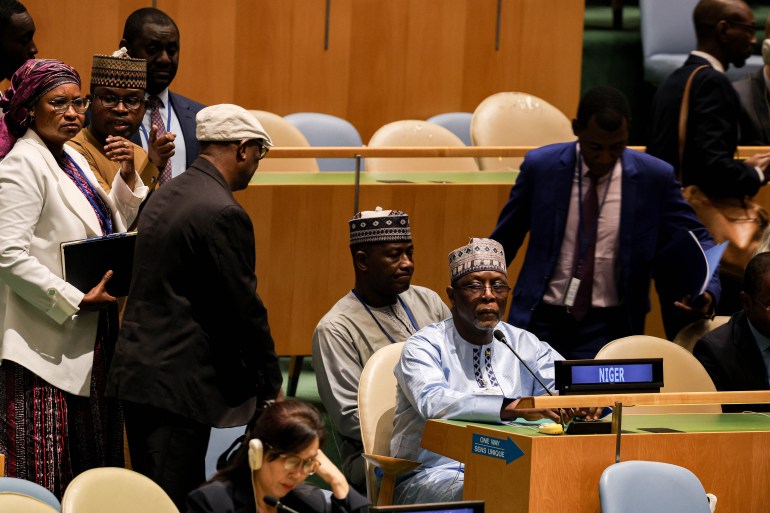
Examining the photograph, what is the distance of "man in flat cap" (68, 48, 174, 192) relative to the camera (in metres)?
4.35

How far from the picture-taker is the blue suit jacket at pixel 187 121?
4.91 m

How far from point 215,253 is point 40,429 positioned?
2.53 ft

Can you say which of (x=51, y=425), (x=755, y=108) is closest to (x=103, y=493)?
(x=51, y=425)

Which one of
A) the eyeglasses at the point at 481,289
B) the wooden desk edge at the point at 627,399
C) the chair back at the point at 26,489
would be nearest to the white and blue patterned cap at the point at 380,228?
the eyeglasses at the point at 481,289

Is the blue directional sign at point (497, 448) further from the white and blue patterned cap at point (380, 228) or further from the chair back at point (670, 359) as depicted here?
the white and blue patterned cap at point (380, 228)

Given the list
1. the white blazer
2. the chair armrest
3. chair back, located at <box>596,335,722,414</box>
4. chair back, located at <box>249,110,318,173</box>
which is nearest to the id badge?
chair back, located at <box>596,335,722,414</box>

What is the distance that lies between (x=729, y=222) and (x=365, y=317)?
71.6 inches

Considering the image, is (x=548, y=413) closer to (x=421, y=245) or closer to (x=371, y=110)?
(x=421, y=245)

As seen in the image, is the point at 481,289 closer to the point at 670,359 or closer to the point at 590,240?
the point at 590,240

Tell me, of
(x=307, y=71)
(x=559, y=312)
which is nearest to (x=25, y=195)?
(x=559, y=312)

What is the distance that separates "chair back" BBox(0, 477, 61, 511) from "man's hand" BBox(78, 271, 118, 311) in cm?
86

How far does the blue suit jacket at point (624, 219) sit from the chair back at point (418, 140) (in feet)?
5.94

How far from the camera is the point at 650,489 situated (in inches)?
140

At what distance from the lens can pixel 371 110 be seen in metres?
7.66
